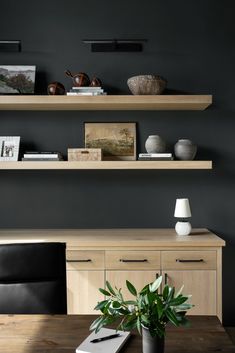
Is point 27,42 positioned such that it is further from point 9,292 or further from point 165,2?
point 9,292

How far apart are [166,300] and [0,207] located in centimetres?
262

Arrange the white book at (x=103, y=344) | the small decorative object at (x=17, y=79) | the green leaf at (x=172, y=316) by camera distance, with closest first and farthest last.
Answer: the green leaf at (x=172, y=316) < the white book at (x=103, y=344) < the small decorative object at (x=17, y=79)

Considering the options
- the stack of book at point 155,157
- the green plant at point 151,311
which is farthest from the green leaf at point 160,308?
the stack of book at point 155,157

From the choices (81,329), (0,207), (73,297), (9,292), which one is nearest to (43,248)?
(9,292)

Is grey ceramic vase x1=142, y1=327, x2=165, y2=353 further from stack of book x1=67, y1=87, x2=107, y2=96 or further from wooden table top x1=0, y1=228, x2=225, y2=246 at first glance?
stack of book x1=67, y1=87, x2=107, y2=96

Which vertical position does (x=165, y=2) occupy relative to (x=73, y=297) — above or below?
above

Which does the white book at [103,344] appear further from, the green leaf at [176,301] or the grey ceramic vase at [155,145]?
the grey ceramic vase at [155,145]

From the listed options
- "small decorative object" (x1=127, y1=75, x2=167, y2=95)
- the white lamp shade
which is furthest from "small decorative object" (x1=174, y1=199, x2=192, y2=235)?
"small decorative object" (x1=127, y1=75, x2=167, y2=95)

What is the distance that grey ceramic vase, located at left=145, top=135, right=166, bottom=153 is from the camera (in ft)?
10.6

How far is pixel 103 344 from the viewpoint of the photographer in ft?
4.21

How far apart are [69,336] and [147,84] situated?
2.20 metres

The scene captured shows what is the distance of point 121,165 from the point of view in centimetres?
Result: 312

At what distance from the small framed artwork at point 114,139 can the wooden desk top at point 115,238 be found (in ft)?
2.16

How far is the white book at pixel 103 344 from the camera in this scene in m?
1.24
